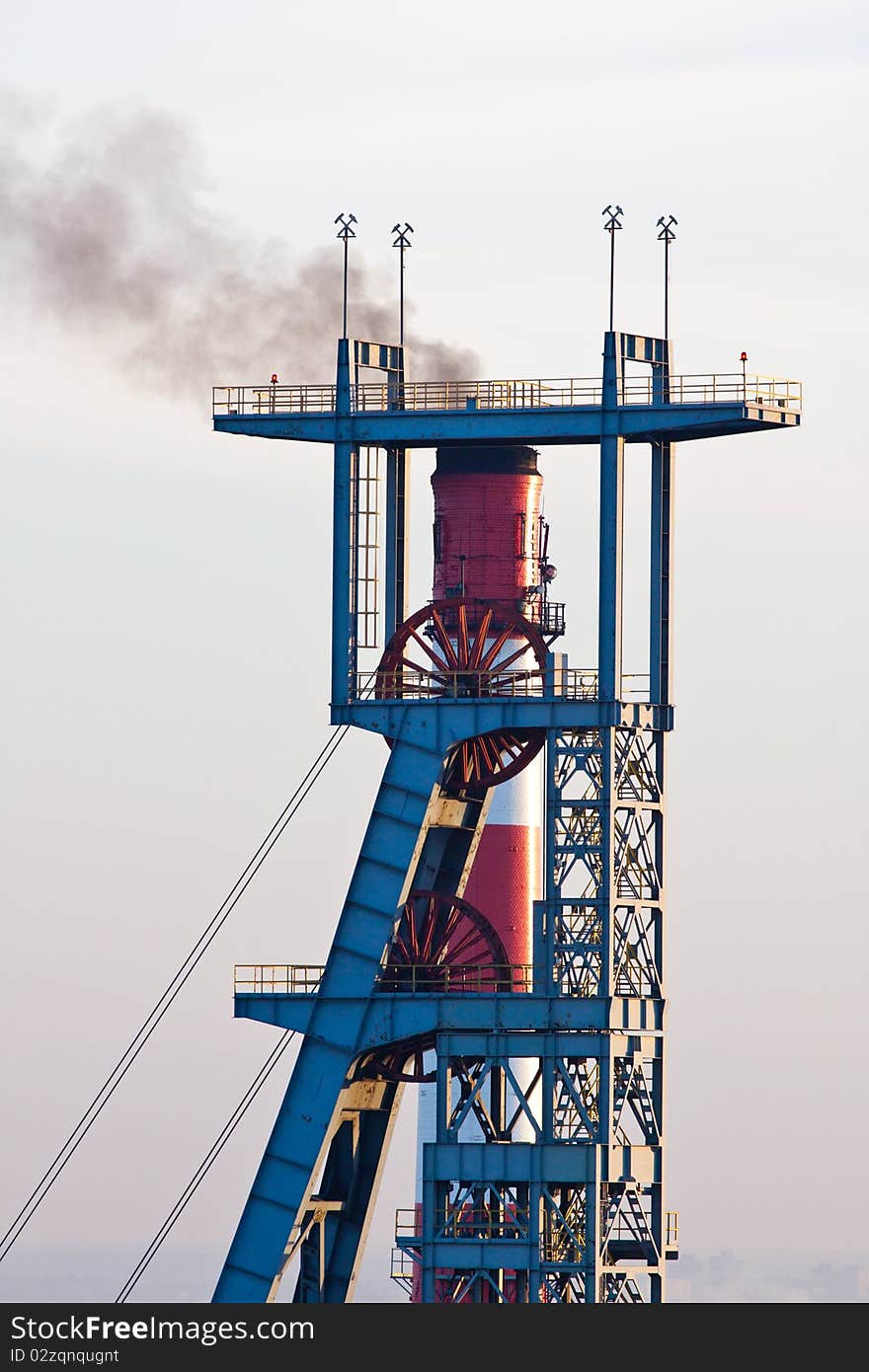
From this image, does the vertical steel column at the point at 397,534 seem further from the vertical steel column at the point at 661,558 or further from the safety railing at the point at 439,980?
the safety railing at the point at 439,980

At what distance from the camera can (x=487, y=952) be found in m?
104

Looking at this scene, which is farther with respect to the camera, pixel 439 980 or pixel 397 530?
pixel 397 530

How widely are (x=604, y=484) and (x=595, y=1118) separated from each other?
52.2 ft

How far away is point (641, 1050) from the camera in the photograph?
329 ft

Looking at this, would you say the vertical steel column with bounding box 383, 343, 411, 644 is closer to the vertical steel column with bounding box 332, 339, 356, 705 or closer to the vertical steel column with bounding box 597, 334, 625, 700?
the vertical steel column with bounding box 332, 339, 356, 705

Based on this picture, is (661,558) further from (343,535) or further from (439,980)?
(439,980)

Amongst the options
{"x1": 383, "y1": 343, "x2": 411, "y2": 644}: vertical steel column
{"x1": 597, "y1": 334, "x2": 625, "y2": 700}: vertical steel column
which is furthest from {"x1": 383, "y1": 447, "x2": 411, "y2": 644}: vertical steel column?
Result: {"x1": 597, "y1": 334, "x2": 625, "y2": 700}: vertical steel column

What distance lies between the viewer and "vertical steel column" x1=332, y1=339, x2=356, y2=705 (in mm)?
103188

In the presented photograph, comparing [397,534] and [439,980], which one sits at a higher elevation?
[397,534]

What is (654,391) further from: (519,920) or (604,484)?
(519,920)

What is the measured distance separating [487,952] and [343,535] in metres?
11.5

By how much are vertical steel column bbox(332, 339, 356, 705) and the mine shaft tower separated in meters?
0.07

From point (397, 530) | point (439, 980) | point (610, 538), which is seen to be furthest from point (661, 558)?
point (439, 980)

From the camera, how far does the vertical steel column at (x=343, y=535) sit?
339ft
